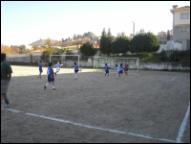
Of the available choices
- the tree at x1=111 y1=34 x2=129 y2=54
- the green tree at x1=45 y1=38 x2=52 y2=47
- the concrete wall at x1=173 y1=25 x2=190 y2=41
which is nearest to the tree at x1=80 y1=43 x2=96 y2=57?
the tree at x1=111 y1=34 x2=129 y2=54

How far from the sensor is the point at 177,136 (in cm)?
448

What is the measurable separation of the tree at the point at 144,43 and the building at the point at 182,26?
4450mm

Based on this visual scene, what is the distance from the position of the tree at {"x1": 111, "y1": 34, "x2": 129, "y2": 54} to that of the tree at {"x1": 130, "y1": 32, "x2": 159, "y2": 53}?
5.07ft

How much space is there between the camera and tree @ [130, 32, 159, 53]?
36219mm

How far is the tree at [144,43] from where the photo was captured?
119ft

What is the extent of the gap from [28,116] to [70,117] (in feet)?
4.26

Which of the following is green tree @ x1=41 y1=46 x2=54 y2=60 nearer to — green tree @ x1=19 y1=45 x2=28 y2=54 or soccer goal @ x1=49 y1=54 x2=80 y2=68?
soccer goal @ x1=49 y1=54 x2=80 y2=68

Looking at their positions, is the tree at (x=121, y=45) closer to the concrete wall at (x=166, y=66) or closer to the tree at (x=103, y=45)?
the tree at (x=103, y=45)

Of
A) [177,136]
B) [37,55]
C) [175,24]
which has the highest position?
[175,24]

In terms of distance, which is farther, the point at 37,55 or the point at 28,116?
the point at 37,55

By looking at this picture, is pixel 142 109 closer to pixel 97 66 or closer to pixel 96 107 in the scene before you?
pixel 96 107

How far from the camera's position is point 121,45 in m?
39.8

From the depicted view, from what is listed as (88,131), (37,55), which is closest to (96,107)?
(88,131)

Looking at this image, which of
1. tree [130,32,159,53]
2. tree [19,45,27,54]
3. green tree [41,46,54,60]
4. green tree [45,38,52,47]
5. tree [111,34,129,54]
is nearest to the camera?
tree [130,32,159,53]
